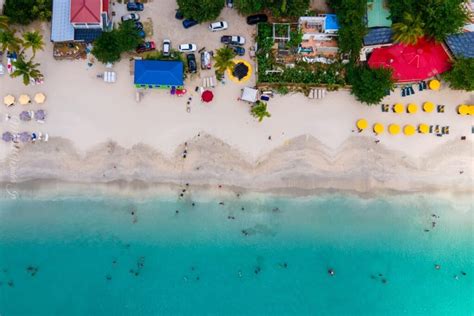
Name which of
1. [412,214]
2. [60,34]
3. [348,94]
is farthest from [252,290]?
[60,34]

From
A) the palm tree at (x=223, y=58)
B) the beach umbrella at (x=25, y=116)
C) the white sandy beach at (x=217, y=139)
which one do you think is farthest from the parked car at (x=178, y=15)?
the beach umbrella at (x=25, y=116)

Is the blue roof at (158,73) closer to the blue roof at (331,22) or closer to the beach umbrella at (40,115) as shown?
the beach umbrella at (40,115)

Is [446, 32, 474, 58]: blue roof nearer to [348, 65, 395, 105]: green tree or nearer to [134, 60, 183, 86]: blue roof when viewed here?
[348, 65, 395, 105]: green tree

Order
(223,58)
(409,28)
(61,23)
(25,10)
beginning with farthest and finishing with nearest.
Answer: (61,23) < (25,10) < (223,58) < (409,28)

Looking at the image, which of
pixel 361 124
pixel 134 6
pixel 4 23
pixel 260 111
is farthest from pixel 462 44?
pixel 4 23

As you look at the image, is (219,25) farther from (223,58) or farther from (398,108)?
(398,108)

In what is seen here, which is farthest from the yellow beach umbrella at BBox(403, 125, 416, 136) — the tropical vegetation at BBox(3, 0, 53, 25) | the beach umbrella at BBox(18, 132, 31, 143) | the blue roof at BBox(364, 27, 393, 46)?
the beach umbrella at BBox(18, 132, 31, 143)

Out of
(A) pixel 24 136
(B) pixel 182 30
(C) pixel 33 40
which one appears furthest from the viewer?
(B) pixel 182 30
